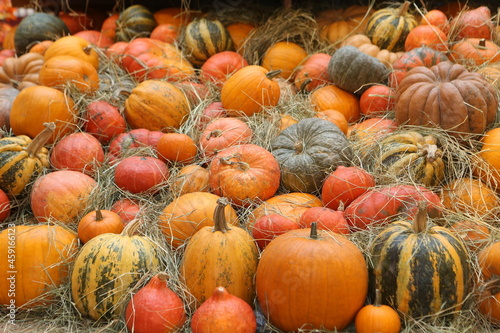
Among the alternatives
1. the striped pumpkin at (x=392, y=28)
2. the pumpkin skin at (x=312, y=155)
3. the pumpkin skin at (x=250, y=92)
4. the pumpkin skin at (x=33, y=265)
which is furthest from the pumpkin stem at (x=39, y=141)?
the striped pumpkin at (x=392, y=28)

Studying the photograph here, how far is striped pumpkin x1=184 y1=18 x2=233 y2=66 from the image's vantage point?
20.5 ft

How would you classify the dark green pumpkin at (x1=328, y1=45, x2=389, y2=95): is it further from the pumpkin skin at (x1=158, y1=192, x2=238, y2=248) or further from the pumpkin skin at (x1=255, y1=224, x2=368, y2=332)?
the pumpkin skin at (x1=255, y1=224, x2=368, y2=332)

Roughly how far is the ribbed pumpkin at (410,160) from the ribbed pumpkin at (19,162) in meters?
2.35

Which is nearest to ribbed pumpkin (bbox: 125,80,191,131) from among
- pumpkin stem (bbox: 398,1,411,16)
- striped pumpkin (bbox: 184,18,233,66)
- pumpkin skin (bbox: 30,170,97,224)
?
pumpkin skin (bbox: 30,170,97,224)

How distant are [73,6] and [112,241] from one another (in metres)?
5.21

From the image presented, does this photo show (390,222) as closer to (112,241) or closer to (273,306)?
(273,306)

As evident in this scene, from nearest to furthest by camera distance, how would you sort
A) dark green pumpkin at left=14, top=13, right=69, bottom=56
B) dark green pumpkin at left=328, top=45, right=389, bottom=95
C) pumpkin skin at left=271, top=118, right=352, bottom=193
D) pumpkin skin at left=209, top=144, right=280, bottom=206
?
pumpkin skin at left=209, top=144, right=280, bottom=206
pumpkin skin at left=271, top=118, right=352, bottom=193
dark green pumpkin at left=328, top=45, right=389, bottom=95
dark green pumpkin at left=14, top=13, right=69, bottom=56

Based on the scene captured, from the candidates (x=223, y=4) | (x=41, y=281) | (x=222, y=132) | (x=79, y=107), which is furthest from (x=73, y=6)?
(x=41, y=281)

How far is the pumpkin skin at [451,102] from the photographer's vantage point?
13.9 ft

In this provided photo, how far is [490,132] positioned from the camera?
427cm

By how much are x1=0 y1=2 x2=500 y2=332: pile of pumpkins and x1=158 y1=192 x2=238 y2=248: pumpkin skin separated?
1 cm

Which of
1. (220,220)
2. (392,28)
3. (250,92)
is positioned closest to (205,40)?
(250,92)

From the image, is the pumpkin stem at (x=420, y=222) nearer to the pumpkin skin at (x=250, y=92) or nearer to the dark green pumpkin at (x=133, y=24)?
the pumpkin skin at (x=250, y=92)

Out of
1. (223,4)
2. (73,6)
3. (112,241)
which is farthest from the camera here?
(73,6)
